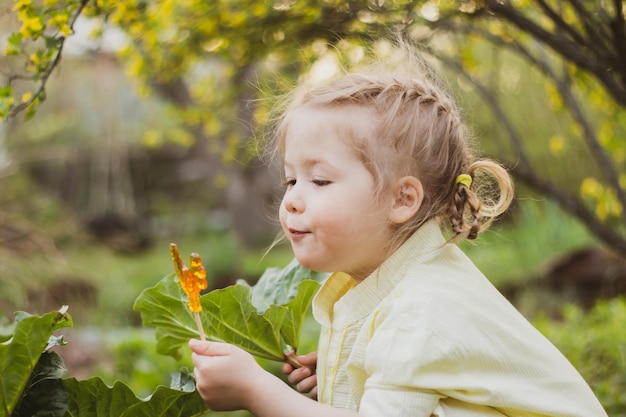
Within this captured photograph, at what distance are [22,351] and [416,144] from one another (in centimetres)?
76

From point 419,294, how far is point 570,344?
2278 millimetres

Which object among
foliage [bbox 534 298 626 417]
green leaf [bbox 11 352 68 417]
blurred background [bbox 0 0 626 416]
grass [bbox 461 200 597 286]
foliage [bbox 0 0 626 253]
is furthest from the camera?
grass [bbox 461 200 597 286]

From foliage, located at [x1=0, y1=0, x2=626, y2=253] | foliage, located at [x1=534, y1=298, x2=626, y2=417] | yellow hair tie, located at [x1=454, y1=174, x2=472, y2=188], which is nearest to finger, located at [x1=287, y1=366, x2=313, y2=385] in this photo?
yellow hair tie, located at [x1=454, y1=174, x2=472, y2=188]

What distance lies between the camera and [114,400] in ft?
4.77

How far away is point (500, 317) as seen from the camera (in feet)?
4.64

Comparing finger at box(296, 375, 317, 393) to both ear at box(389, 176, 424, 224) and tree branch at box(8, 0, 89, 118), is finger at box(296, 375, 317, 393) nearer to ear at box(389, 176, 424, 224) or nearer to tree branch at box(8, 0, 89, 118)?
ear at box(389, 176, 424, 224)

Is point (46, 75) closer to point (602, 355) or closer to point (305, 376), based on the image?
point (305, 376)

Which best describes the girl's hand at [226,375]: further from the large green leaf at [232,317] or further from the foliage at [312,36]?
the foliage at [312,36]

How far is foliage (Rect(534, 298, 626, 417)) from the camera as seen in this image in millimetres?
2870

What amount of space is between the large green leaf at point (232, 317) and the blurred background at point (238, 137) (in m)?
0.47

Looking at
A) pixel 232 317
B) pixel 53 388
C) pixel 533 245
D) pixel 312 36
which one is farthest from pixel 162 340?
pixel 533 245

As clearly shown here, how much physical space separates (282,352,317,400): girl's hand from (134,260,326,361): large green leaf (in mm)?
35

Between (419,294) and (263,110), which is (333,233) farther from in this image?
(263,110)

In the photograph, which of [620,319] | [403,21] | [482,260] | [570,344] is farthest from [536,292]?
[403,21]
